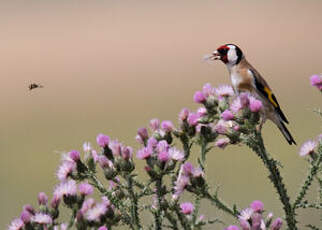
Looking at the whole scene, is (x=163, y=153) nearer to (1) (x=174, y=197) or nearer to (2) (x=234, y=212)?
(1) (x=174, y=197)

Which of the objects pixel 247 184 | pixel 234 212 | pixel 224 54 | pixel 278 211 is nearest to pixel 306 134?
pixel 247 184

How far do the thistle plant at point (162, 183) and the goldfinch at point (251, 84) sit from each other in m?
0.56

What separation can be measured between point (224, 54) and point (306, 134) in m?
20.2

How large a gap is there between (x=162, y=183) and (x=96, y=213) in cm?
52

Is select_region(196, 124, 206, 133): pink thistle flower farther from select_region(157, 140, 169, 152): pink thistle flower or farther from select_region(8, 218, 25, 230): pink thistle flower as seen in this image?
select_region(8, 218, 25, 230): pink thistle flower

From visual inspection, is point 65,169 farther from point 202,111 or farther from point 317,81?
point 317,81

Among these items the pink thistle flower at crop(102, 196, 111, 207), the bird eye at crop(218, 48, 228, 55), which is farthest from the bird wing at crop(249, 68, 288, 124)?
the pink thistle flower at crop(102, 196, 111, 207)

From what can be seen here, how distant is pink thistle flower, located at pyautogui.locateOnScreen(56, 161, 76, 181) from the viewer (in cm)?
429

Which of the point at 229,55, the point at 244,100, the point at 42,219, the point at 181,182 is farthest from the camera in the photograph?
the point at 229,55

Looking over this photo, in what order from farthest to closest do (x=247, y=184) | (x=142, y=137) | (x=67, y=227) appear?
(x=247, y=184) → (x=142, y=137) → (x=67, y=227)

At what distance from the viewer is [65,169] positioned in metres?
4.30

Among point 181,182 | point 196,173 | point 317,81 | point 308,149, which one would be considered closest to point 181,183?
point 181,182

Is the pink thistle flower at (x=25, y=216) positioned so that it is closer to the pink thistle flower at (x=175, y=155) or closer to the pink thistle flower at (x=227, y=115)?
the pink thistle flower at (x=175, y=155)

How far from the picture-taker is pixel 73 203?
4211mm
